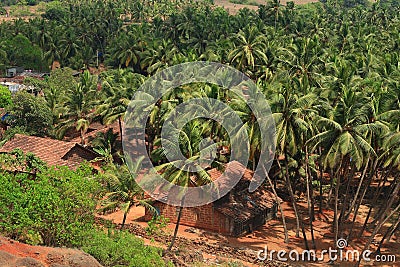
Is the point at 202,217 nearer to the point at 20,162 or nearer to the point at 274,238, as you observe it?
the point at 274,238

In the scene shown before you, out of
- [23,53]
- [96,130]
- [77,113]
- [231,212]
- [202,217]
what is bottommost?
[23,53]

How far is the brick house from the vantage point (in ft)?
124

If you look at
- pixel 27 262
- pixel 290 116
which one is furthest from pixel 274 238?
pixel 27 262

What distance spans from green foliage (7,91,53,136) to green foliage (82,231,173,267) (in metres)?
26.2

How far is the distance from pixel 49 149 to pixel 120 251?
62.6ft

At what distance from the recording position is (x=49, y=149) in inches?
1742

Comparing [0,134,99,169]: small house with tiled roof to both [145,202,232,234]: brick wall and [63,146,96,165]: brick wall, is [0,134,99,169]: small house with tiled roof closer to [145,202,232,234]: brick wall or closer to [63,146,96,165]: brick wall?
[63,146,96,165]: brick wall

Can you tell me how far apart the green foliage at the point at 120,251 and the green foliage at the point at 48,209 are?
41.7 inches

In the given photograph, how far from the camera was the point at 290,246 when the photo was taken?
36812 mm

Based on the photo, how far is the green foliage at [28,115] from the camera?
52.9 meters

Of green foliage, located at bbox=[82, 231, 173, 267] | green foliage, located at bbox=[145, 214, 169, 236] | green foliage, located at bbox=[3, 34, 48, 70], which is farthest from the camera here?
green foliage, located at bbox=[3, 34, 48, 70]

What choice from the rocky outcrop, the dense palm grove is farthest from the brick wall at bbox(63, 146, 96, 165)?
the rocky outcrop

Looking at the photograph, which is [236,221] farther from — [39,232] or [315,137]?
[39,232]

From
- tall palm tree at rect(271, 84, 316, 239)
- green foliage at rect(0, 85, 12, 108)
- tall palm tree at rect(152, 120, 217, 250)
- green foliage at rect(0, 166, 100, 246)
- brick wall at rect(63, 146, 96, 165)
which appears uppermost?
tall palm tree at rect(271, 84, 316, 239)
